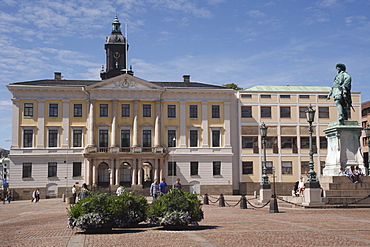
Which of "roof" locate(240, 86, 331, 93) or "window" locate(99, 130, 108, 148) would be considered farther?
"roof" locate(240, 86, 331, 93)

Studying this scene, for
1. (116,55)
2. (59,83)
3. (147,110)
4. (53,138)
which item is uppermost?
(116,55)

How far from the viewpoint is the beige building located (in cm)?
5966

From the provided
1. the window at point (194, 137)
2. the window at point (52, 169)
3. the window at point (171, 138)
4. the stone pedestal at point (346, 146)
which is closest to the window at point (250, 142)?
the window at point (194, 137)

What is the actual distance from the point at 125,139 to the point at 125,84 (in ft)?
22.1

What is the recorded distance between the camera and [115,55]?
71.9 meters

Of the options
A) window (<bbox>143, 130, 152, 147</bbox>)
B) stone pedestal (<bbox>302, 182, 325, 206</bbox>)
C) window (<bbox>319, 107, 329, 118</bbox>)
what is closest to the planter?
stone pedestal (<bbox>302, 182, 325, 206</bbox>)

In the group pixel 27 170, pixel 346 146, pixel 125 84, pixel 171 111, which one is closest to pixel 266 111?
pixel 171 111

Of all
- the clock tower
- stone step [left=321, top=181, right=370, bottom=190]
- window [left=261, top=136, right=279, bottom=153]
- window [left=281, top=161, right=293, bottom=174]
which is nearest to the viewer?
stone step [left=321, top=181, right=370, bottom=190]

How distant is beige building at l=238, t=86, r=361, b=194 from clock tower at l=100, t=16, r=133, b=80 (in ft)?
67.1

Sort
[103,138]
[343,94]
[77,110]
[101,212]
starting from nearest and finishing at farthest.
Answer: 1. [101,212]
2. [343,94]
3. [103,138]
4. [77,110]

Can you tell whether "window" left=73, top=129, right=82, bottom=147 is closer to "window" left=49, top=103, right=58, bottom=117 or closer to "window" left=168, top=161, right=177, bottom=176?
"window" left=49, top=103, right=58, bottom=117

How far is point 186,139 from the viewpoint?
194ft

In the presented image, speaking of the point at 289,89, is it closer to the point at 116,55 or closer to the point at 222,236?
the point at 116,55

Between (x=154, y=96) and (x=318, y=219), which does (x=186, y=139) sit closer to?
(x=154, y=96)
